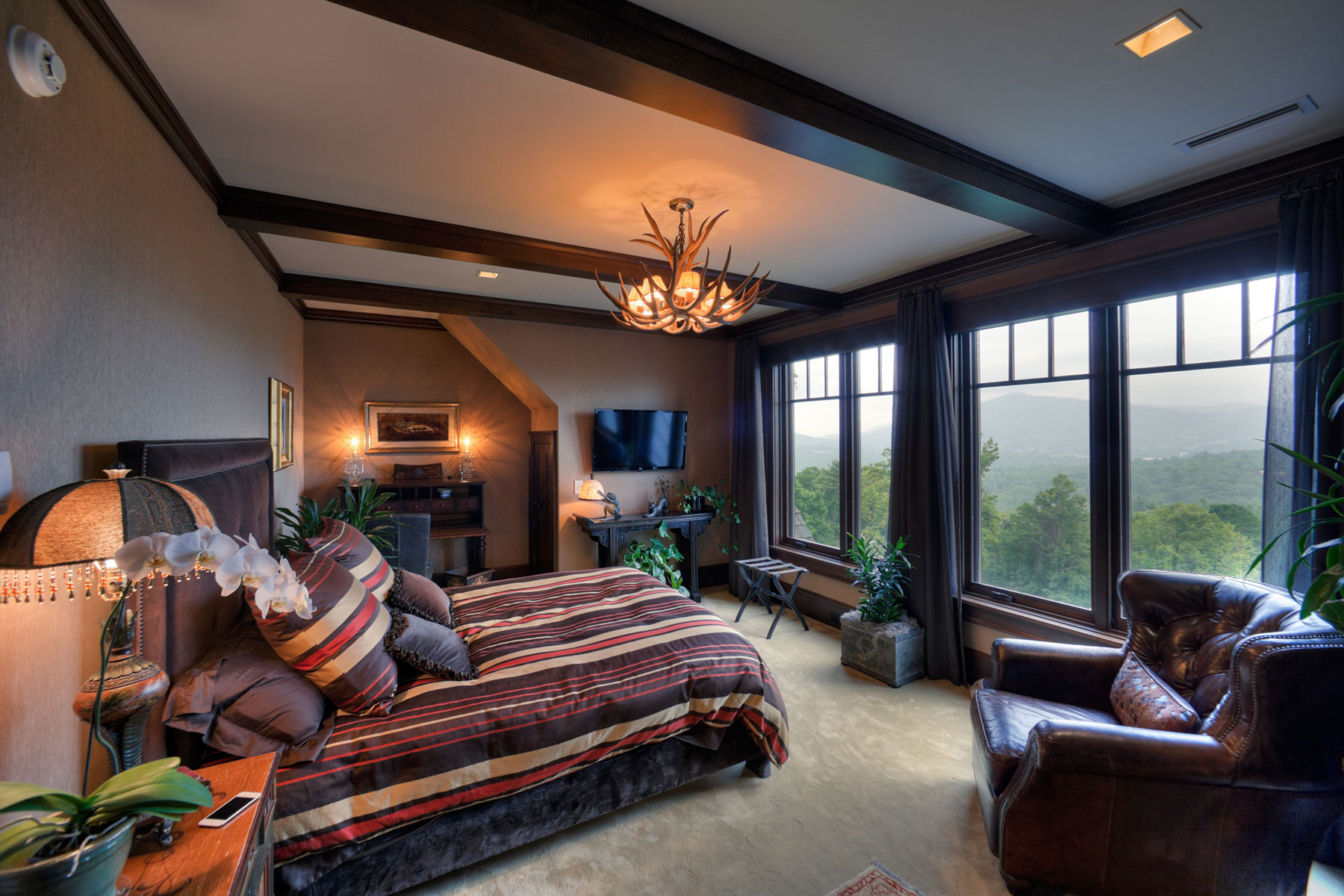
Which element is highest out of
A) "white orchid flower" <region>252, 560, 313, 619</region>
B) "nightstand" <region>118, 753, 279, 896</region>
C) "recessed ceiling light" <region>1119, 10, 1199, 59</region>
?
"recessed ceiling light" <region>1119, 10, 1199, 59</region>

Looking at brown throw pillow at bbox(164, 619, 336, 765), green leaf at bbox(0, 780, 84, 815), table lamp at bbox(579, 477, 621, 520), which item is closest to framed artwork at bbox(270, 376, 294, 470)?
brown throw pillow at bbox(164, 619, 336, 765)

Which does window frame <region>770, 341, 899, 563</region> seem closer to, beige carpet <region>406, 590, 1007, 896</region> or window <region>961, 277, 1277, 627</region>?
window <region>961, 277, 1277, 627</region>

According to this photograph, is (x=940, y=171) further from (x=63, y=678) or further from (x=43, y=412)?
(x=63, y=678)

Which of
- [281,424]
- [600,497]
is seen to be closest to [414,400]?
[281,424]

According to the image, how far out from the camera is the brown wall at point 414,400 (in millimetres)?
5461

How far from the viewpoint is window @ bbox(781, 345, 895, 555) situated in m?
4.48

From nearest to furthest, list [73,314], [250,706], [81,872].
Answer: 1. [81,872]
2. [73,314]
3. [250,706]

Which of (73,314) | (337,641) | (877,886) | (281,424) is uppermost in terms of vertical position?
(73,314)

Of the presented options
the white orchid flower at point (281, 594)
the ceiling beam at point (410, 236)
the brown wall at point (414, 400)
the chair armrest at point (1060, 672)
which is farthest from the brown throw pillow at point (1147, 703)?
the brown wall at point (414, 400)

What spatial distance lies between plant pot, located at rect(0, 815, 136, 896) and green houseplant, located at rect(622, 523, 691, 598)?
12.5 feet

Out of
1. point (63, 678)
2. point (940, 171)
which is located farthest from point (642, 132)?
point (63, 678)

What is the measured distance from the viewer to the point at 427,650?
220 centimetres

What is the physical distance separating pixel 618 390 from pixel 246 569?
443 centimetres

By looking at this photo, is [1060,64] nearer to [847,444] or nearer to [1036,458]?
[1036,458]
